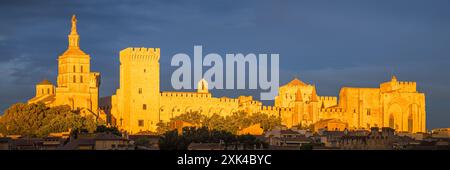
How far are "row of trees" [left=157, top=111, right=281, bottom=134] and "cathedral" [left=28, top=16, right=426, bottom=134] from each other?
2.18 metres

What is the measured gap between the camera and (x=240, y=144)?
71.8m

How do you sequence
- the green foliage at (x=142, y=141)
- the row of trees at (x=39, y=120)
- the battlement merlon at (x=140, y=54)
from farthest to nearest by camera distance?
the battlement merlon at (x=140, y=54) → the row of trees at (x=39, y=120) → the green foliage at (x=142, y=141)

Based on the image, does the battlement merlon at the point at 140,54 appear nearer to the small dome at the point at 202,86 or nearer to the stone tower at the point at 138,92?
the stone tower at the point at 138,92

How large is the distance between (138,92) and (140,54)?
128 inches

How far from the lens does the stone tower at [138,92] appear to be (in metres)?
103

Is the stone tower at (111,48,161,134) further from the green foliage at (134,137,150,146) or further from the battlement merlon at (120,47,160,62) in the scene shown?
the green foliage at (134,137,150,146)

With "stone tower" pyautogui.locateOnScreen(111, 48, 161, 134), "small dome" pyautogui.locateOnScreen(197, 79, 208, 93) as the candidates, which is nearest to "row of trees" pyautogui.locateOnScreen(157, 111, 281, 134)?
"stone tower" pyautogui.locateOnScreen(111, 48, 161, 134)

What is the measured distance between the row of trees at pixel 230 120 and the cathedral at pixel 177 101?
2.18 meters

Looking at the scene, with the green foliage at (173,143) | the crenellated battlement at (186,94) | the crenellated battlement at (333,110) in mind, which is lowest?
the green foliage at (173,143)

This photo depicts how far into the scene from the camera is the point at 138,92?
4097 inches

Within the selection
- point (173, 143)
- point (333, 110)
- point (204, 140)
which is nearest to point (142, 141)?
point (173, 143)

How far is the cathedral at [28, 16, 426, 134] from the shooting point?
103 metres

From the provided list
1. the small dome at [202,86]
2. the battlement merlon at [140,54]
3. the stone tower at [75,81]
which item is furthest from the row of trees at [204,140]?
the small dome at [202,86]

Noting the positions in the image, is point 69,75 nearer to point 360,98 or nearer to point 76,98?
point 76,98
